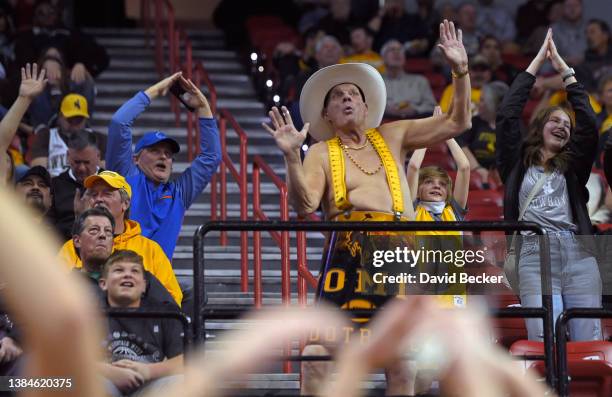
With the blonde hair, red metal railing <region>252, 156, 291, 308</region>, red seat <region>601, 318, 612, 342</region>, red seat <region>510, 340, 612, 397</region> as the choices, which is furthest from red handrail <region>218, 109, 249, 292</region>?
red seat <region>510, 340, 612, 397</region>

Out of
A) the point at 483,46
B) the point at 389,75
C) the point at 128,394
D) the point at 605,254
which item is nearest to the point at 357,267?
the point at 128,394

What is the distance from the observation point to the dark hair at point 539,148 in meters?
7.00

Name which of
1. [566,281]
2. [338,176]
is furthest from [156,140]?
[566,281]

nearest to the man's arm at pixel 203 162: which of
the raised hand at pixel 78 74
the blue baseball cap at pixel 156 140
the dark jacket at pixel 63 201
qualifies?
the blue baseball cap at pixel 156 140

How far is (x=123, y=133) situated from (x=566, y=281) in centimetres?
290

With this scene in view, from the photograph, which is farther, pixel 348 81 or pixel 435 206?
pixel 435 206

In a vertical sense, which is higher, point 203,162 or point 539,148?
point 203,162

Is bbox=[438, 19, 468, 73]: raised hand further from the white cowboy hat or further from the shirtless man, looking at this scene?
the white cowboy hat

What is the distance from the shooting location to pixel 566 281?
6.59 metres

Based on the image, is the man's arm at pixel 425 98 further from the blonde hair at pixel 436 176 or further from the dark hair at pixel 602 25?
the blonde hair at pixel 436 176

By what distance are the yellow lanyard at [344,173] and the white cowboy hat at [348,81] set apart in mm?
235

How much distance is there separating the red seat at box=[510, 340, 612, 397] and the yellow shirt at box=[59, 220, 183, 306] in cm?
187

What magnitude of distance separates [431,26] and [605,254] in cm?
831

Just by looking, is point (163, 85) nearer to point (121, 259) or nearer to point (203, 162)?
point (203, 162)
